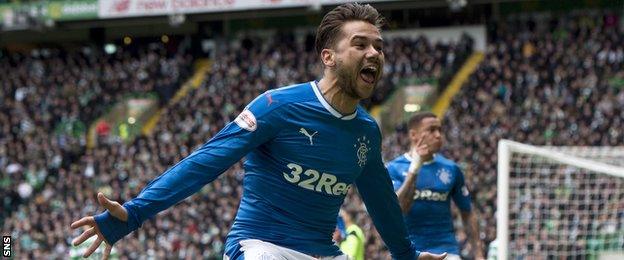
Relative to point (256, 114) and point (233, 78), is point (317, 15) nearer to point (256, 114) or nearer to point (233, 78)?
point (233, 78)

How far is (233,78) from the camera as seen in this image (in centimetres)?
2994

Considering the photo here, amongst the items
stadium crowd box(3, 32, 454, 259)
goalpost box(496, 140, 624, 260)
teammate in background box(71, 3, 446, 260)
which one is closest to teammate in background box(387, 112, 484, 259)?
goalpost box(496, 140, 624, 260)

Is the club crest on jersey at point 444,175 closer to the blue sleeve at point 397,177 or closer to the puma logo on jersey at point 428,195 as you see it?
the puma logo on jersey at point 428,195

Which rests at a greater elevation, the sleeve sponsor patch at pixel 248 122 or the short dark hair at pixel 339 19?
the short dark hair at pixel 339 19

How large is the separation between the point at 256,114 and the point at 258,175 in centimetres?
33

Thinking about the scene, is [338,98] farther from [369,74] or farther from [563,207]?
[563,207]

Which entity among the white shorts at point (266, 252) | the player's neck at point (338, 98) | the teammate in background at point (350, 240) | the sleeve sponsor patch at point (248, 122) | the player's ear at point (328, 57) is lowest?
the teammate in background at point (350, 240)

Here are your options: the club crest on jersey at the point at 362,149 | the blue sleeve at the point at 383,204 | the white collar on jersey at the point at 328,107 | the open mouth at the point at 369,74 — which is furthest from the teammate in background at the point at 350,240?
the open mouth at the point at 369,74

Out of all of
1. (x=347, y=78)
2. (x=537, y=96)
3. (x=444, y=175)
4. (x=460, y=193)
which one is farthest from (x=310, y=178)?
(x=537, y=96)

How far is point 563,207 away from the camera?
1342cm

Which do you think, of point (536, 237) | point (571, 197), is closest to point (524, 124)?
point (571, 197)

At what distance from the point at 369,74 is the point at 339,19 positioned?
310 mm

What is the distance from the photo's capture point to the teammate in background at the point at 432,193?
27.8 ft

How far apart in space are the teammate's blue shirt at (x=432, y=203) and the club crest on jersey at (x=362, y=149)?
3.94 meters
